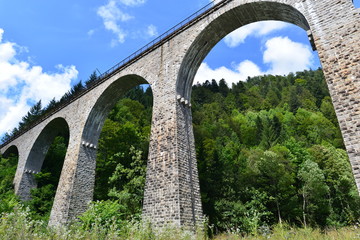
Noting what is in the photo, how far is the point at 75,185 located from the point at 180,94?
7.98 m

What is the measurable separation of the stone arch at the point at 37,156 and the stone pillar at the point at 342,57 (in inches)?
697

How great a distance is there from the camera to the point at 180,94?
37.3ft

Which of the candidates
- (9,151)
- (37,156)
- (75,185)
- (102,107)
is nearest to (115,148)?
(102,107)

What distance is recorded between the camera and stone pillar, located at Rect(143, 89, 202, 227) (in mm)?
8766

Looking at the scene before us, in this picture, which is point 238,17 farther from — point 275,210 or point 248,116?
point 248,116

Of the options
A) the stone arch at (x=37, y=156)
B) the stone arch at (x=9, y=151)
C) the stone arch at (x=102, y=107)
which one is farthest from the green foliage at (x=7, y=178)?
the stone arch at (x=102, y=107)

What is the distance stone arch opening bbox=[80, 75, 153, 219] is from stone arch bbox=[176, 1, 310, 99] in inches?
113

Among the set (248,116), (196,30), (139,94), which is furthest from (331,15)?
(248,116)

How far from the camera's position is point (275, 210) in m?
22.8

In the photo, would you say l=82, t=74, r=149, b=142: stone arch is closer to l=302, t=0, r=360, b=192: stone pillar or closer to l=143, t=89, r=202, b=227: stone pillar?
l=143, t=89, r=202, b=227: stone pillar

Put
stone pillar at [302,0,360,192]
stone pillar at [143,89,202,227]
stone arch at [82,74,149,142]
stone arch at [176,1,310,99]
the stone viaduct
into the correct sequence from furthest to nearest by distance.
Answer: stone arch at [82,74,149,142], stone arch at [176,1,310,99], stone pillar at [143,89,202,227], the stone viaduct, stone pillar at [302,0,360,192]

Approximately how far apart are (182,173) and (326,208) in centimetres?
2244

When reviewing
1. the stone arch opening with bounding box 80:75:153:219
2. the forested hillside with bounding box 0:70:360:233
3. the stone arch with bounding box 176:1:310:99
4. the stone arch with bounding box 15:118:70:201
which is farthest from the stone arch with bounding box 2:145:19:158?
the stone arch with bounding box 176:1:310:99

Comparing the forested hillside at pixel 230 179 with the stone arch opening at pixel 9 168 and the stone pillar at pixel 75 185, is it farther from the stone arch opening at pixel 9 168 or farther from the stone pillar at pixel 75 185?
the stone pillar at pixel 75 185
